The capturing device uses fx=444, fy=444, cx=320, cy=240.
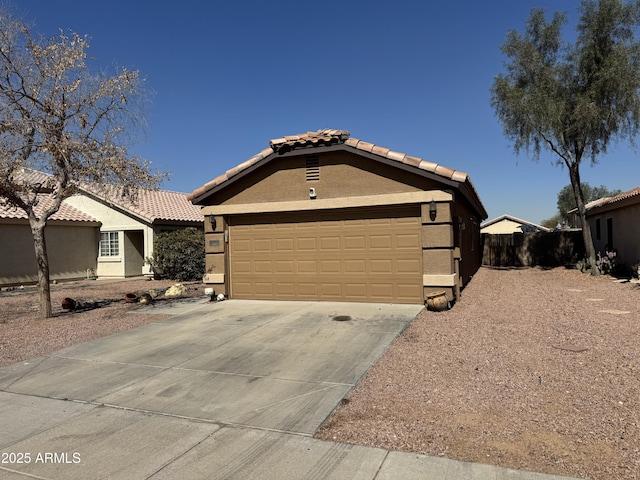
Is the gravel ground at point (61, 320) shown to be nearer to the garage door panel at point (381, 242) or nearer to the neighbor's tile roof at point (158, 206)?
the neighbor's tile roof at point (158, 206)

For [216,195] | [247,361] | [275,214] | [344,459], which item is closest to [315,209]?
[275,214]

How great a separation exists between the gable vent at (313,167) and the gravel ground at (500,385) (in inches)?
175

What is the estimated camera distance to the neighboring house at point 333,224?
10.4m

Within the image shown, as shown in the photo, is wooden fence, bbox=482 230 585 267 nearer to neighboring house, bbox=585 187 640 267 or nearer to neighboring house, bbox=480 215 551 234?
neighboring house, bbox=585 187 640 267

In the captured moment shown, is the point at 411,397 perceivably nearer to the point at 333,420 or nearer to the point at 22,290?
the point at 333,420

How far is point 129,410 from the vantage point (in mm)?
4805

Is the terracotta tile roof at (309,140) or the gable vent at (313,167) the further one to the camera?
the gable vent at (313,167)

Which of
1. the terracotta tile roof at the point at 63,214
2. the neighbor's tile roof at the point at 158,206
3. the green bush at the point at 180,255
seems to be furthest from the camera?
the neighbor's tile roof at the point at 158,206

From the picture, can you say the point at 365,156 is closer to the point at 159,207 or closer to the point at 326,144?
the point at 326,144

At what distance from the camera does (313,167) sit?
456 inches

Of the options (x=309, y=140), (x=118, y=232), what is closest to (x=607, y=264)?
(x=309, y=140)

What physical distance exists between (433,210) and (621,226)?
553 inches

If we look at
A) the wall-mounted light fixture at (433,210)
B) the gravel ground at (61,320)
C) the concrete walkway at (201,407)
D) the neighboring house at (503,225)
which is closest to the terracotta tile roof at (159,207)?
the gravel ground at (61,320)

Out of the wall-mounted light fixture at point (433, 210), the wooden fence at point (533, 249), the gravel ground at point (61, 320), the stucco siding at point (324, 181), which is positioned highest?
the stucco siding at point (324, 181)
